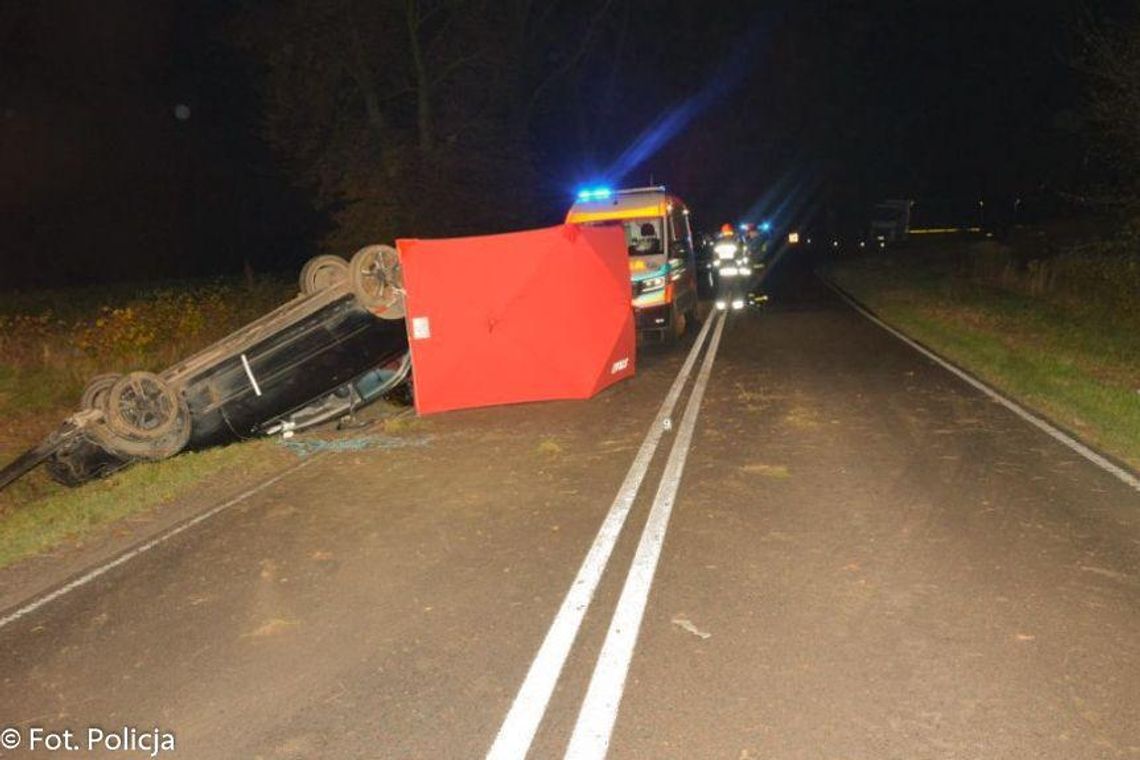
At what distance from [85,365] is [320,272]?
5228 mm

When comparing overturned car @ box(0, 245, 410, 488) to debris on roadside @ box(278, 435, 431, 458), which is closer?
overturned car @ box(0, 245, 410, 488)

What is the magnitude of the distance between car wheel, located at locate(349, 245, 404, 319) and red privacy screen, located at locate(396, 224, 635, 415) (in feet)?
0.73

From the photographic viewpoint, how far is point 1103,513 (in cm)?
619

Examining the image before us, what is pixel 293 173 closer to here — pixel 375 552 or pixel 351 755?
pixel 375 552

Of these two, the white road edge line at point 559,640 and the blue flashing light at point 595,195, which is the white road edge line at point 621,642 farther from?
the blue flashing light at point 595,195

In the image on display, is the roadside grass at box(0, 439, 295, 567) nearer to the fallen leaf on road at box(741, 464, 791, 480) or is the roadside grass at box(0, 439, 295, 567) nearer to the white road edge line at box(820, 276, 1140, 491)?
the fallen leaf on road at box(741, 464, 791, 480)

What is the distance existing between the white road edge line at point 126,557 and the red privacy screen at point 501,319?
2.47 meters

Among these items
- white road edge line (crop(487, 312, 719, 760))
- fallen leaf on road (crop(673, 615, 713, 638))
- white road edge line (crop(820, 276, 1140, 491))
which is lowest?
white road edge line (crop(820, 276, 1140, 491))

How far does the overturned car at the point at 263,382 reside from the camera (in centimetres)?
884

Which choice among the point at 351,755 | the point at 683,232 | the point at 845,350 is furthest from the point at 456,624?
the point at 683,232

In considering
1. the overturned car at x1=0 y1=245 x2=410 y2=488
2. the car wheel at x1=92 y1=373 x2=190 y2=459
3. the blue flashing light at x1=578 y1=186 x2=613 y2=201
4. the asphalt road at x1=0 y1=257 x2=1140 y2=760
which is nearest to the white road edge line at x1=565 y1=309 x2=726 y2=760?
the asphalt road at x1=0 y1=257 x2=1140 y2=760

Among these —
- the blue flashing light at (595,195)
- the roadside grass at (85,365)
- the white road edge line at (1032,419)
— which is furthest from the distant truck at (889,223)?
the roadside grass at (85,365)

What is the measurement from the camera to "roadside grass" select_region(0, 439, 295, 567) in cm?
695

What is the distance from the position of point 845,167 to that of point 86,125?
81.3 metres
